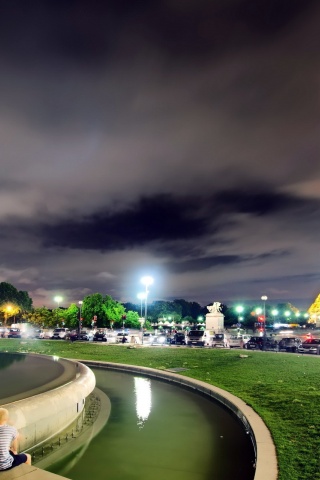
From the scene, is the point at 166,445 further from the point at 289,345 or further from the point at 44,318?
A: the point at 44,318

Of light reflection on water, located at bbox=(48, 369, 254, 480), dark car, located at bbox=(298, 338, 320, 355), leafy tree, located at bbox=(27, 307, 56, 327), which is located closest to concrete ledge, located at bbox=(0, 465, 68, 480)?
light reflection on water, located at bbox=(48, 369, 254, 480)

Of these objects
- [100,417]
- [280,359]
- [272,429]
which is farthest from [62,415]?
[280,359]

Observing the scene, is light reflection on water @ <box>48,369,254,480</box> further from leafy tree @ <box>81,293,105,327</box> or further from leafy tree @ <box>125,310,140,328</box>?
leafy tree @ <box>125,310,140,328</box>

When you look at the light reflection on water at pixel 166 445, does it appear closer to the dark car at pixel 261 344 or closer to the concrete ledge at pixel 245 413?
the concrete ledge at pixel 245 413

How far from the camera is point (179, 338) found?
4300cm

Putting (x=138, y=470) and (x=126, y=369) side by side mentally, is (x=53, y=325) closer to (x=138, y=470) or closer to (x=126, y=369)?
(x=126, y=369)

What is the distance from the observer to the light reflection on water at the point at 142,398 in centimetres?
1209

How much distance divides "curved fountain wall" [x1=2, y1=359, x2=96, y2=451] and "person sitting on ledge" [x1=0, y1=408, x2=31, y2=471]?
169 centimetres

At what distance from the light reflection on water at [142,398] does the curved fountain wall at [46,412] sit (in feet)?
6.19

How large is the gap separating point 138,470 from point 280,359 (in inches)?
742

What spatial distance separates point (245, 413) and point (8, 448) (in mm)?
6973

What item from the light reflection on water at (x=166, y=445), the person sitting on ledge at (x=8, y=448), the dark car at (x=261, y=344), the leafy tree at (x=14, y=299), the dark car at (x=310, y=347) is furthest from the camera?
the leafy tree at (x=14, y=299)

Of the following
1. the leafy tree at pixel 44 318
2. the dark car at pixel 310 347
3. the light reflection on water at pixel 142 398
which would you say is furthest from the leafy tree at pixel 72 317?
the light reflection on water at pixel 142 398

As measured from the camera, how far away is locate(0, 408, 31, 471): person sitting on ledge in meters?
5.91
